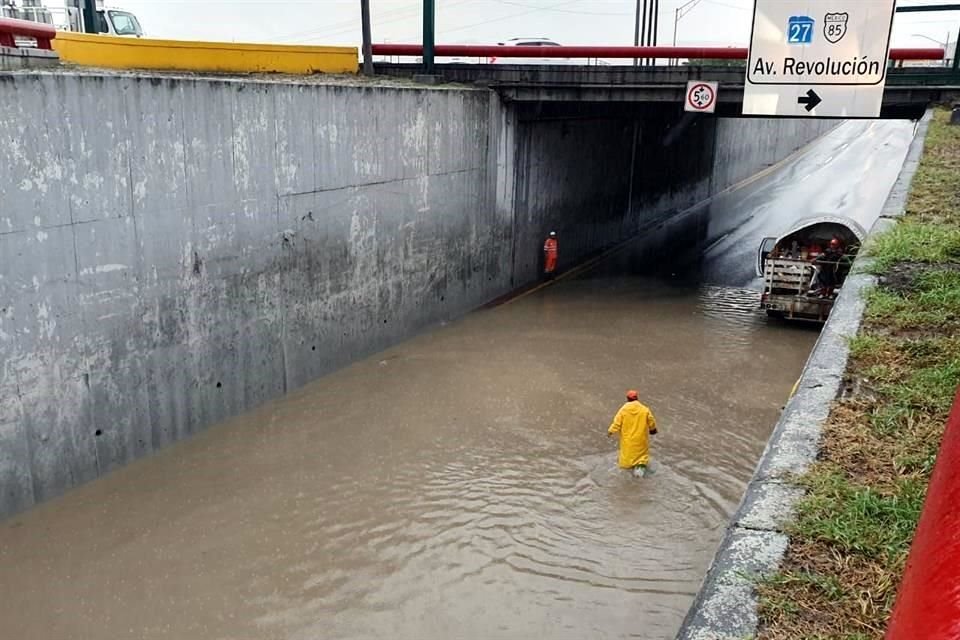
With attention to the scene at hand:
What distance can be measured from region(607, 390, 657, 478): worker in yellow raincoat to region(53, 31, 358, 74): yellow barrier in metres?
9.34

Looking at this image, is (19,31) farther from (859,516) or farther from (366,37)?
(859,516)

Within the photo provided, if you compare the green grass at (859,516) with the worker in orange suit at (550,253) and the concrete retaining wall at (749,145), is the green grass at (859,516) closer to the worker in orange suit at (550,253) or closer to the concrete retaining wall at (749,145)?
the worker in orange suit at (550,253)

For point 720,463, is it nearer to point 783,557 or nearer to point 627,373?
point 627,373

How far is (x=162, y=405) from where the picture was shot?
10805mm

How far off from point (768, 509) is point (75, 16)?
17.0 meters

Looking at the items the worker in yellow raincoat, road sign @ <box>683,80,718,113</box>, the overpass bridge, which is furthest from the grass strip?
the overpass bridge

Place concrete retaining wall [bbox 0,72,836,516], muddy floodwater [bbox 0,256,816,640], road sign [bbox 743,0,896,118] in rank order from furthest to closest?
road sign [bbox 743,0,896,118] < concrete retaining wall [bbox 0,72,836,516] < muddy floodwater [bbox 0,256,816,640]

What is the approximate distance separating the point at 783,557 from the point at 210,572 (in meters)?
6.28

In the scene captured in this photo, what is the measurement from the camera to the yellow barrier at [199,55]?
12.5 m

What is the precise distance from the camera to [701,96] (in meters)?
17.2

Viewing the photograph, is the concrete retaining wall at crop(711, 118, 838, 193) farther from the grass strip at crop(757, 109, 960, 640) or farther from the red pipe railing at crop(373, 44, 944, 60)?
the grass strip at crop(757, 109, 960, 640)

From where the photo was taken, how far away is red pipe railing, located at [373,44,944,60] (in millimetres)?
18312

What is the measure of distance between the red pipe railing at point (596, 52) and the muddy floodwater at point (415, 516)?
7726 mm

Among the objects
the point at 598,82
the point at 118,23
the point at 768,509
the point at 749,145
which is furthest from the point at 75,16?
the point at 749,145
